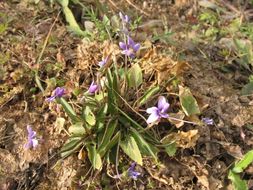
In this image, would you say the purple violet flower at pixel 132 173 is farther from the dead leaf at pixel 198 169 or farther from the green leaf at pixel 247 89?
the green leaf at pixel 247 89

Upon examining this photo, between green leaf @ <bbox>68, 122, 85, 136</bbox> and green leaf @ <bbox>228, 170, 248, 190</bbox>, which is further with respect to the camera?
green leaf @ <bbox>228, 170, 248, 190</bbox>

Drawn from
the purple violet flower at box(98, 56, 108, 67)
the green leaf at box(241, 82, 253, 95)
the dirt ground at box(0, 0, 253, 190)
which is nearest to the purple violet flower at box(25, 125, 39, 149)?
the dirt ground at box(0, 0, 253, 190)

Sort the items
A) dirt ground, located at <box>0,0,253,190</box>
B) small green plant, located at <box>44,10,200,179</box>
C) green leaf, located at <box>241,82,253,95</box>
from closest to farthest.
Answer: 1. small green plant, located at <box>44,10,200,179</box>
2. dirt ground, located at <box>0,0,253,190</box>
3. green leaf, located at <box>241,82,253,95</box>

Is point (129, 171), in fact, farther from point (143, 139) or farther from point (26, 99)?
point (26, 99)

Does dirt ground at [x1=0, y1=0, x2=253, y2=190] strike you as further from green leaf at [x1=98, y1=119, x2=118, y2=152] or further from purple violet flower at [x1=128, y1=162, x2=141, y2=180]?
green leaf at [x1=98, y1=119, x2=118, y2=152]

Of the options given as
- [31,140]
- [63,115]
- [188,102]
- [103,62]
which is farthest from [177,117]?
[31,140]

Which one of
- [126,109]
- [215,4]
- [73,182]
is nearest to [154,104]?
[126,109]

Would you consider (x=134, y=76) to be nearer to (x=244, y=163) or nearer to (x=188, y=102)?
(x=188, y=102)
